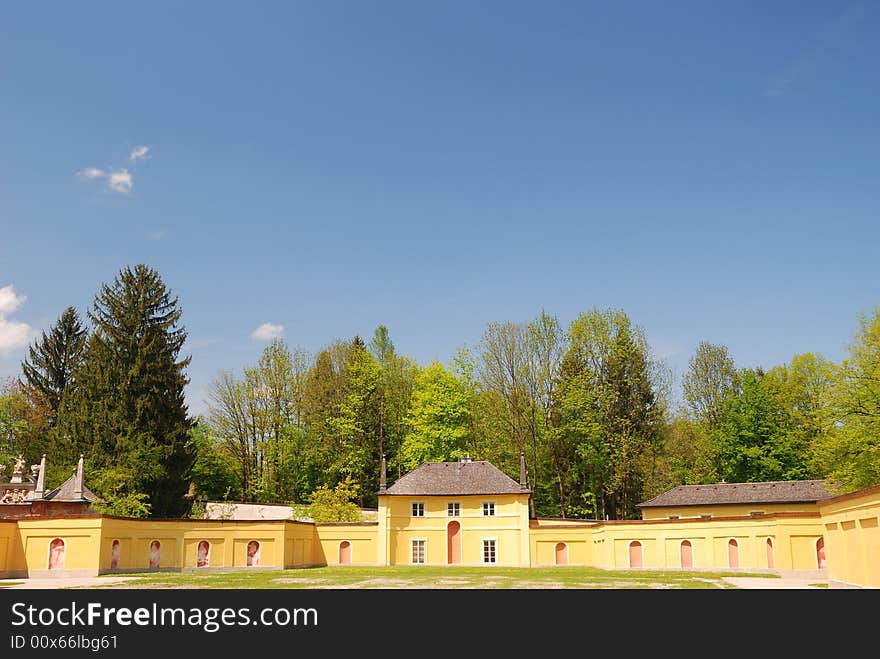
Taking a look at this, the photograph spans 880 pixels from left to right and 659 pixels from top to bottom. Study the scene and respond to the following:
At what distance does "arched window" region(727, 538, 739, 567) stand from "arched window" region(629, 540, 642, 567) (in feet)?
17.1

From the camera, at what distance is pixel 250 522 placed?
138 ft

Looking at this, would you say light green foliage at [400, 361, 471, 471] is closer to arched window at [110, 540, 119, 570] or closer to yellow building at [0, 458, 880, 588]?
yellow building at [0, 458, 880, 588]

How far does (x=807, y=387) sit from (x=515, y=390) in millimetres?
23449

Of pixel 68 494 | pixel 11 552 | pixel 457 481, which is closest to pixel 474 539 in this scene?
pixel 457 481

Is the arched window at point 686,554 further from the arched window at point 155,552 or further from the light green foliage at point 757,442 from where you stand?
the arched window at point 155,552

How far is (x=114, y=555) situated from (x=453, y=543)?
864 inches

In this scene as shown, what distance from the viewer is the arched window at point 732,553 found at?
38438mm

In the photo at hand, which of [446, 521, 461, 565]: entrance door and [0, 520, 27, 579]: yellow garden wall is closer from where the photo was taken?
[0, 520, 27, 579]: yellow garden wall

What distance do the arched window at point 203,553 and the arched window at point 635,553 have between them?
925 inches

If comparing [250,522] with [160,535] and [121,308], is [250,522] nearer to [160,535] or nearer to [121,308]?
[160,535]

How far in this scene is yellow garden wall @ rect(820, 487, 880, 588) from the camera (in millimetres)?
21125

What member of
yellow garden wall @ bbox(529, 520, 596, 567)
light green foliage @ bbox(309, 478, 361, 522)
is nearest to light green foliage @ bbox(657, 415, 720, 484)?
yellow garden wall @ bbox(529, 520, 596, 567)

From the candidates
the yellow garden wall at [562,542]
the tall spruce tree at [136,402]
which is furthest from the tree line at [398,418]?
the yellow garden wall at [562,542]
